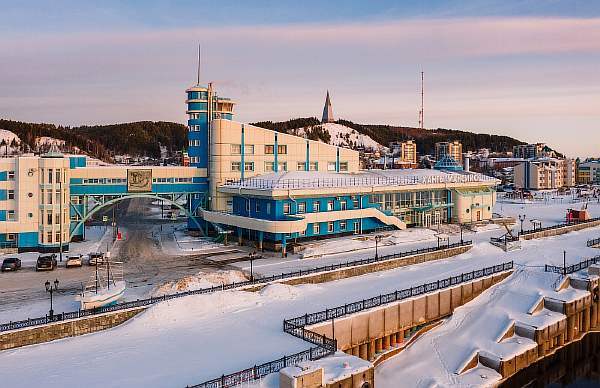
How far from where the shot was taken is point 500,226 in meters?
71.4

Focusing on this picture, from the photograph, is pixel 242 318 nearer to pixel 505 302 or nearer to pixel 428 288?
pixel 428 288

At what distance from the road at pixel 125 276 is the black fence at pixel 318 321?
1246 centimetres

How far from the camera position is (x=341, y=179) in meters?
61.2

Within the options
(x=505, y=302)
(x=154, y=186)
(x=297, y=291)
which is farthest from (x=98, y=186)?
(x=505, y=302)

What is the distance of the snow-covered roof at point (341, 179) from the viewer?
56.6 metres

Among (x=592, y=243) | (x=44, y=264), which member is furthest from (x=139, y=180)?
(x=592, y=243)

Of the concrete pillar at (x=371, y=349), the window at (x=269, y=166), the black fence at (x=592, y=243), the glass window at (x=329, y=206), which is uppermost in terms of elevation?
the window at (x=269, y=166)

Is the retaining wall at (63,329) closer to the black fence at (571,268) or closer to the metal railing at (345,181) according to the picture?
the metal railing at (345,181)

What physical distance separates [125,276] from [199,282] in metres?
8.34

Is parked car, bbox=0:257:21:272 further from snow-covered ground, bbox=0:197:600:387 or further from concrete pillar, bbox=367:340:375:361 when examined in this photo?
concrete pillar, bbox=367:340:375:361

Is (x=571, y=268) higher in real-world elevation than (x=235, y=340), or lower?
higher

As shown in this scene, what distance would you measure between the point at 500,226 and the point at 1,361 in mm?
63143

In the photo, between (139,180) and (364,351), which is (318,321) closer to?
(364,351)

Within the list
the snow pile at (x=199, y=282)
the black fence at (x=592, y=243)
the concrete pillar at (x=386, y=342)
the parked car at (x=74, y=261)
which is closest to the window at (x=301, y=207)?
the snow pile at (x=199, y=282)
